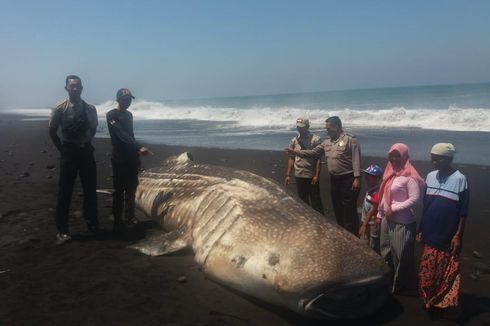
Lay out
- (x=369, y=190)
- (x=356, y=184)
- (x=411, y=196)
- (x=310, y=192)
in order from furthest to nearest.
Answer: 1. (x=310, y=192)
2. (x=356, y=184)
3. (x=369, y=190)
4. (x=411, y=196)

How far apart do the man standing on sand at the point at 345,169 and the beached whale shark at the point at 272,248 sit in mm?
1126

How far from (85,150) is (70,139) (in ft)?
0.92

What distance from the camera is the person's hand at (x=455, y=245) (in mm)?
4520

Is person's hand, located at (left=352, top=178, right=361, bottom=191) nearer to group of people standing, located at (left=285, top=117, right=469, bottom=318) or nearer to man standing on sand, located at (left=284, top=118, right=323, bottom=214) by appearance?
group of people standing, located at (left=285, top=117, right=469, bottom=318)

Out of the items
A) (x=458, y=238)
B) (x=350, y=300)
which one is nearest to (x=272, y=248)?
(x=350, y=300)

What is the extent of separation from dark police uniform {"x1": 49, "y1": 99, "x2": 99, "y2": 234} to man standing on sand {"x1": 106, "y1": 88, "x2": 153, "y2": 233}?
340 millimetres

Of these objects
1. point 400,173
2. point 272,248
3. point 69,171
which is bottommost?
point 272,248

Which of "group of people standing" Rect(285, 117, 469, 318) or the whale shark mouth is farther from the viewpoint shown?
"group of people standing" Rect(285, 117, 469, 318)

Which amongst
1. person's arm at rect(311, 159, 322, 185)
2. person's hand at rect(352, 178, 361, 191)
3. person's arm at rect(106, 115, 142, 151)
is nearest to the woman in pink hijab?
person's hand at rect(352, 178, 361, 191)

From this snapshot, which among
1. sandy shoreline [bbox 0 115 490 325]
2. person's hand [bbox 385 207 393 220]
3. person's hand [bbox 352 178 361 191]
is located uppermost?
person's hand [bbox 352 178 361 191]

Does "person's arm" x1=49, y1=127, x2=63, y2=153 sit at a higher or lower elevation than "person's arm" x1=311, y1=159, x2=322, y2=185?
higher

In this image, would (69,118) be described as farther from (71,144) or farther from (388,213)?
(388,213)

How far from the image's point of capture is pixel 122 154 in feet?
23.3

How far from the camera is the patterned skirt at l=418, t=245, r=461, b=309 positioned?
4586mm
